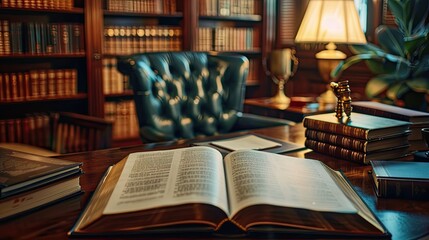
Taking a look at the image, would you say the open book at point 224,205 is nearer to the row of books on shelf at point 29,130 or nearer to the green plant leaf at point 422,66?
the green plant leaf at point 422,66

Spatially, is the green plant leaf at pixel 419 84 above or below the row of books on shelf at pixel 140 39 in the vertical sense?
below

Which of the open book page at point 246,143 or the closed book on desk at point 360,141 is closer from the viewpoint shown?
the closed book on desk at point 360,141

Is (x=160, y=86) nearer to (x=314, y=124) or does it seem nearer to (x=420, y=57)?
(x=314, y=124)

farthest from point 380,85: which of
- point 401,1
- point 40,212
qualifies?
point 40,212

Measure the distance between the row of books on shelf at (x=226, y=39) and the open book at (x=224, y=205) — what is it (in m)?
2.92

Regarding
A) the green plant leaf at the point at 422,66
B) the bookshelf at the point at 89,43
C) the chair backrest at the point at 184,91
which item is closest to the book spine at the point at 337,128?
the chair backrest at the point at 184,91

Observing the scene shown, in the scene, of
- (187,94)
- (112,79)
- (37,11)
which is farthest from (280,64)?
(37,11)

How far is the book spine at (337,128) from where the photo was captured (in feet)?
4.21

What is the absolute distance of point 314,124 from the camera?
142cm

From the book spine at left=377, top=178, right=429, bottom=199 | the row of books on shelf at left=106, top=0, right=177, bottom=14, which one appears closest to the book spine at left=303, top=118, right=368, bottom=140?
the book spine at left=377, top=178, right=429, bottom=199

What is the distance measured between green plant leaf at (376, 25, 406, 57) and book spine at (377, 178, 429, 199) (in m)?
1.71

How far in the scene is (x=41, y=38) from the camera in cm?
314

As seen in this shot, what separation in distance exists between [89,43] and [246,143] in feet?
6.72

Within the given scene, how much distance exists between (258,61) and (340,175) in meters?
3.22
